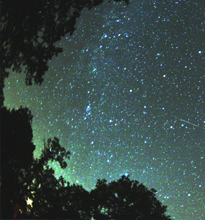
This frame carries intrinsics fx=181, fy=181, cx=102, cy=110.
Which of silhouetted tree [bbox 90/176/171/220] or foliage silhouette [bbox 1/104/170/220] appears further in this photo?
silhouetted tree [bbox 90/176/171/220]

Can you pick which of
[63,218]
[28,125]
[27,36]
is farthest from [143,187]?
[27,36]

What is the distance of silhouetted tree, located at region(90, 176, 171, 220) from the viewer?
1279 centimetres

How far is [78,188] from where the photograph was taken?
1177 cm

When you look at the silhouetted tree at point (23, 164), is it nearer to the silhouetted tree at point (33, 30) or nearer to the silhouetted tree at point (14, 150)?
the silhouetted tree at point (14, 150)

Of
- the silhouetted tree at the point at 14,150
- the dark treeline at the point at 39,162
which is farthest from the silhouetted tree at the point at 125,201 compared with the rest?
the silhouetted tree at the point at 14,150

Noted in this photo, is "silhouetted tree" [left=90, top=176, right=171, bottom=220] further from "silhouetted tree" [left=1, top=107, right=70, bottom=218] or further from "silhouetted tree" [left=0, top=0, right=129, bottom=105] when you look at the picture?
"silhouetted tree" [left=0, top=0, right=129, bottom=105]

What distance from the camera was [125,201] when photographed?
44.0ft

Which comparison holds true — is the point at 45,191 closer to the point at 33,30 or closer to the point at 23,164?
the point at 23,164

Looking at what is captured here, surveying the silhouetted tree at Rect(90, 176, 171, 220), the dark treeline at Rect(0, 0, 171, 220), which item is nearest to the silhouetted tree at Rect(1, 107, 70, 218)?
the dark treeline at Rect(0, 0, 171, 220)

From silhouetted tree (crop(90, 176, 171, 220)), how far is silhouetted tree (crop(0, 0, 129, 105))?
10.4 meters

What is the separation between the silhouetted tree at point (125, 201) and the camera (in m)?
12.8

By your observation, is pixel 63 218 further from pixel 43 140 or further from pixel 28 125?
pixel 28 125

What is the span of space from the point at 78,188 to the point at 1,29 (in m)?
10.1

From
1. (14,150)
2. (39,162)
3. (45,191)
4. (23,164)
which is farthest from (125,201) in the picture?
(14,150)
